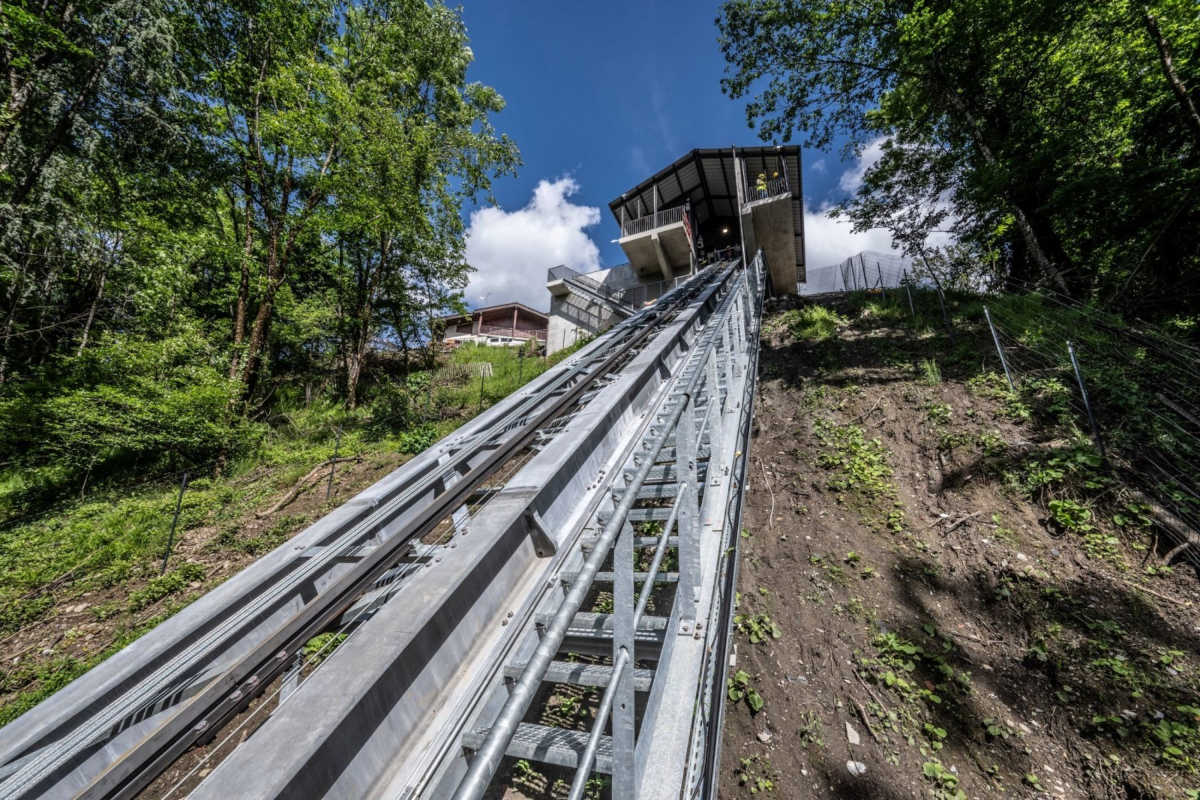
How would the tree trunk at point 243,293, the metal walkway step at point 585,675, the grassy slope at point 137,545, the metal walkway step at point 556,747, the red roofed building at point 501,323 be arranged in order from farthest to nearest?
the red roofed building at point 501,323, the tree trunk at point 243,293, the grassy slope at point 137,545, the metal walkway step at point 585,675, the metal walkway step at point 556,747

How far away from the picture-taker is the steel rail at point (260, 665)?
138cm

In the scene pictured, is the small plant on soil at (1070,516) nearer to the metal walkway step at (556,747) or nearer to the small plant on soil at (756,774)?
the small plant on soil at (756,774)

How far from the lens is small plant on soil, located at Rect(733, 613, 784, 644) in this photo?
11.1 feet

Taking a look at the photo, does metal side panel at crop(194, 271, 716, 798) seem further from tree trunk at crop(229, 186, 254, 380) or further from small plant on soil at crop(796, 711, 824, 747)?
tree trunk at crop(229, 186, 254, 380)

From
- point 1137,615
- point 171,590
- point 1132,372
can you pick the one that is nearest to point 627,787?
point 1137,615

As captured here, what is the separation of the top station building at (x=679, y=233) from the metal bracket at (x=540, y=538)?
663 inches

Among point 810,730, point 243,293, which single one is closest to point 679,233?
point 243,293

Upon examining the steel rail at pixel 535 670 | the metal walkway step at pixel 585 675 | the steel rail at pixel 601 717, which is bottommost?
the metal walkway step at pixel 585 675

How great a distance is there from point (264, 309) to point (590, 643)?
39.1 feet

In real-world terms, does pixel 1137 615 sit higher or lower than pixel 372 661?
lower

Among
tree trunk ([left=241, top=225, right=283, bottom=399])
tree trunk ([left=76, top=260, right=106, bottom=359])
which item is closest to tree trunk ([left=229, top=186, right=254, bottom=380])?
tree trunk ([left=241, top=225, right=283, bottom=399])

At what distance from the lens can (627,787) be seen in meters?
1.03

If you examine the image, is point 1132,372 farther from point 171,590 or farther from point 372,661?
point 171,590

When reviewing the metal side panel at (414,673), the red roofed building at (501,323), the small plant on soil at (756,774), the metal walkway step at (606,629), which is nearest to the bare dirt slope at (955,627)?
the small plant on soil at (756,774)
